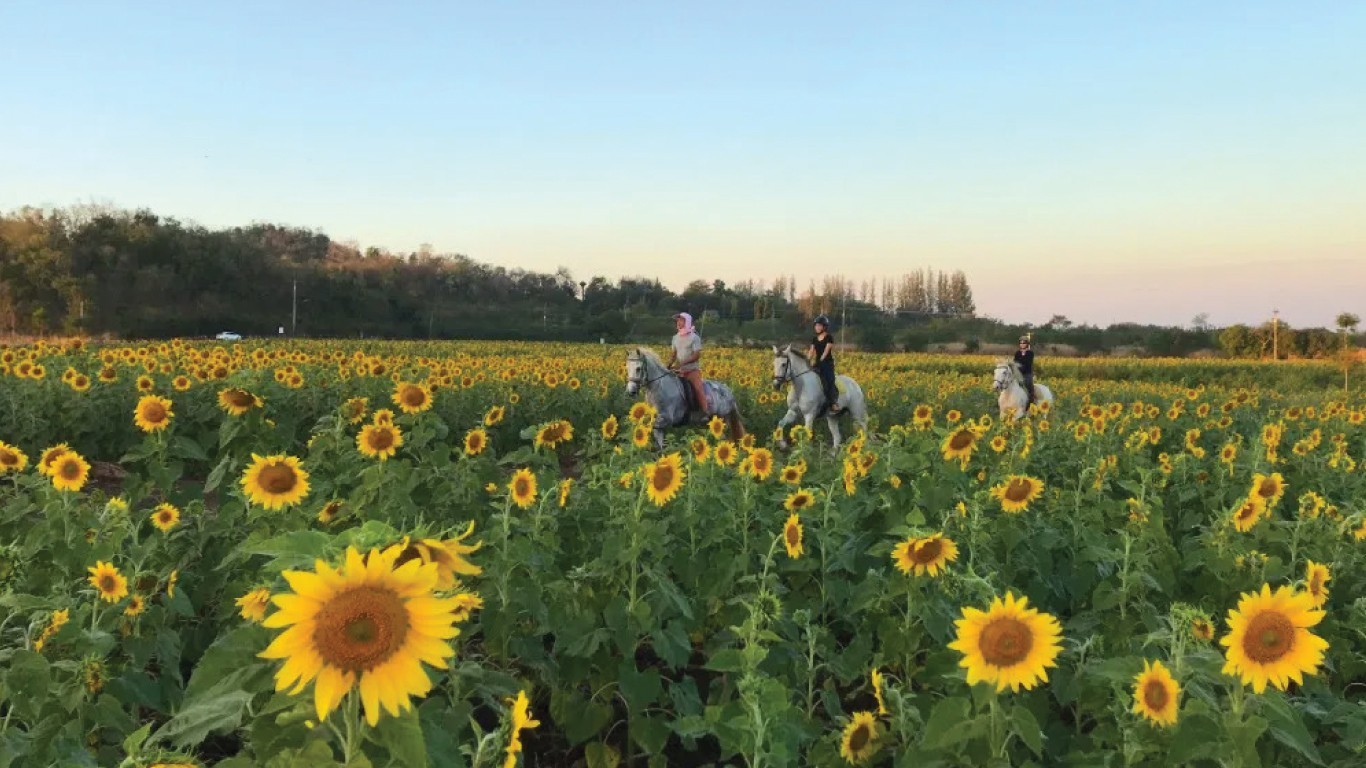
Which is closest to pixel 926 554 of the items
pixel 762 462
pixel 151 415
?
pixel 762 462

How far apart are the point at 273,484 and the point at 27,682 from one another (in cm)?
122

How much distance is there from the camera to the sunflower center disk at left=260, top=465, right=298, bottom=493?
352 centimetres

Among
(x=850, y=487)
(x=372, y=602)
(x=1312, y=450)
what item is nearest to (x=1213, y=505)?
(x=1312, y=450)

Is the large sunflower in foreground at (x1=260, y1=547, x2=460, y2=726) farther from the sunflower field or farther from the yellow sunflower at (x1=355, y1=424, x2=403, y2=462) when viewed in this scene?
the yellow sunflower at (x1=355, y1=424, x2=403, y2=462)

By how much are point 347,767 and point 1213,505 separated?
22.4ft

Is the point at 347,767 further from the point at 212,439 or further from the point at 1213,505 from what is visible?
the point at 1213,505

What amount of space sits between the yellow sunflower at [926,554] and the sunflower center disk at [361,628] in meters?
2.20

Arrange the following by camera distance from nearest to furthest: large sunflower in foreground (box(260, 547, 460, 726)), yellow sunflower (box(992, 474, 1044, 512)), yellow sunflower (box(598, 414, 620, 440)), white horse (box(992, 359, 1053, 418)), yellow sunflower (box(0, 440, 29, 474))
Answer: large sunflower in foreground (box(260, 547, 460, 726)) < yellow sunflower (box(992, 474, 1044, 512)) < yellow sunflower (box(0, 440, 29, 474)) < yellow sunflower (box(598, 414, 620, 440)) < white horse (box(992, 359, 1053, 418))

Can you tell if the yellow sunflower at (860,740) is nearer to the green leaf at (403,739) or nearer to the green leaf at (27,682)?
the green leaf at (403,739)

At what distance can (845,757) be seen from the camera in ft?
9.25

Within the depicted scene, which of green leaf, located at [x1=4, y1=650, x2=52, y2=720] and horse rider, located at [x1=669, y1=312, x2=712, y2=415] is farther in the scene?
horse rider, located at [x1=669, y1=312, x2=712, y2=415]

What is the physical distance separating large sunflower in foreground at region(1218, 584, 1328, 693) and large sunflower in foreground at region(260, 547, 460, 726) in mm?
2093

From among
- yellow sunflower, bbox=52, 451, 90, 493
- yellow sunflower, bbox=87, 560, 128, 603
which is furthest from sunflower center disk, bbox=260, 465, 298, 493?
yellow sunflower, bbox=52, 451, 90, 493

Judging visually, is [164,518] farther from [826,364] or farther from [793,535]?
[826,364]
